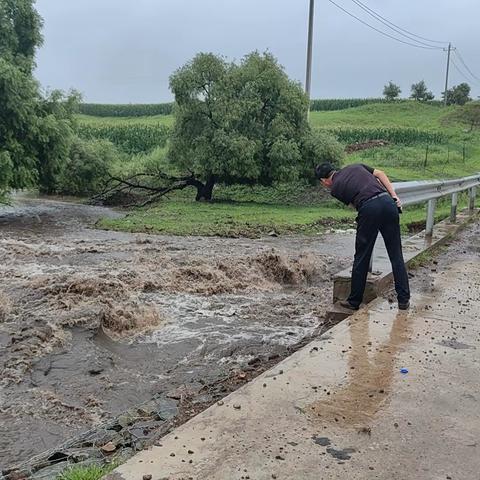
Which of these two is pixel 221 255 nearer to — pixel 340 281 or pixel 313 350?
pixel 340 281

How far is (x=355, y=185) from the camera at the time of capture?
20.4 feet

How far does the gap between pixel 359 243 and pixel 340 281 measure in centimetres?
61

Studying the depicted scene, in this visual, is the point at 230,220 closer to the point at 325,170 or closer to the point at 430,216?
the point at 430,216

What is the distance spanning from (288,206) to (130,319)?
58.1 ft

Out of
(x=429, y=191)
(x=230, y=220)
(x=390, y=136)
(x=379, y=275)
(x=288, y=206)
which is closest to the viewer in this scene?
(x=379, y=275)

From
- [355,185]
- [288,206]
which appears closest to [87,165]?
[288,206]

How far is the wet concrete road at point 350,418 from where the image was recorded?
307cm

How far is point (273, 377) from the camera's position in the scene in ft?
14.1

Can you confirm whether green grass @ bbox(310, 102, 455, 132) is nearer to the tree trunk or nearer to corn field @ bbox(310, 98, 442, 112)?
corn field @ bbox(310, 98, 442, 112)

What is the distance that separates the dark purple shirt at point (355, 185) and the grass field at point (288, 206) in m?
10.9

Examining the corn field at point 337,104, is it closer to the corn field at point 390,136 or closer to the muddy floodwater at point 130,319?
the corn field at point 390,136

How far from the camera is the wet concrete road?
307 cm

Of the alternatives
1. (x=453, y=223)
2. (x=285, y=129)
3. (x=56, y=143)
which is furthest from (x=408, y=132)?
(x=453, y=223)

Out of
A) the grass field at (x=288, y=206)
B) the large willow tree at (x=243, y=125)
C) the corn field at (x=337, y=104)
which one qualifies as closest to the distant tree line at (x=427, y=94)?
the corn field at (x=337, y=104)
